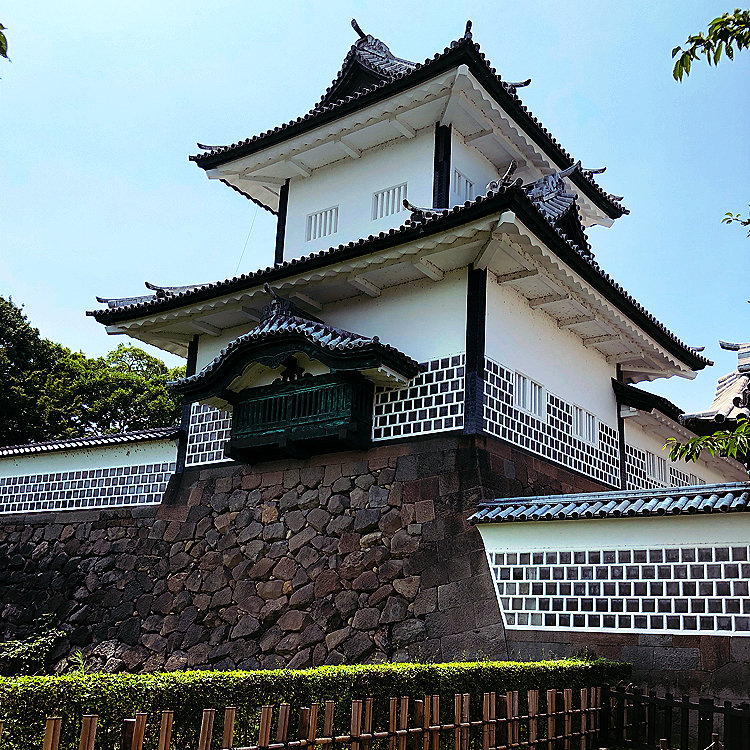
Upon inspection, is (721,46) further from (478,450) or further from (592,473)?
(592,473)

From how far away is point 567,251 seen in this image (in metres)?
11.4

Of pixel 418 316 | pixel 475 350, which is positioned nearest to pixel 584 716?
pixel 475 350

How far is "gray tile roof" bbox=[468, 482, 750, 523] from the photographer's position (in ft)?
28.8

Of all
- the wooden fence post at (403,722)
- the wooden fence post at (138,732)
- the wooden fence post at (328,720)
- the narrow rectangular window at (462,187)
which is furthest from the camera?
the narrow rectangular window at (462,187)

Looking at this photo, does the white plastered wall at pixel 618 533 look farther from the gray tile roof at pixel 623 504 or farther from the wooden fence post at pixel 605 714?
the wooden fence post at pixel 605 714

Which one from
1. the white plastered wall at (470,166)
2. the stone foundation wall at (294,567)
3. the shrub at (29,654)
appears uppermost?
the white plastered wall at (470,166)

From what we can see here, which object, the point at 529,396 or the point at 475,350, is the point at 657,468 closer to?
the point at 529,396

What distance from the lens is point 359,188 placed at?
584 inches

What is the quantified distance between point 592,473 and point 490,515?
14.4ft

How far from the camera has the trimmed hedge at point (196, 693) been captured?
5.43 meters

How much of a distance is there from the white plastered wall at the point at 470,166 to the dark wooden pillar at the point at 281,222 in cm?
352

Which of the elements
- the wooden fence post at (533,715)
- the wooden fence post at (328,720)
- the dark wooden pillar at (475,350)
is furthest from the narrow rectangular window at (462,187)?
the wooden fence post at (328,720)

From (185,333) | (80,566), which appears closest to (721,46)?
(185,333)

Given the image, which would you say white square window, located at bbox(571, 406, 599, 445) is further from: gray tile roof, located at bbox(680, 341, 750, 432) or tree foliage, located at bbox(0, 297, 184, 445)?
tree foliage, located at bbox(0, 297, 184, 445)
